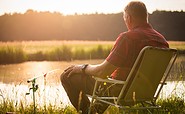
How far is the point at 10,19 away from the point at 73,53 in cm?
1127

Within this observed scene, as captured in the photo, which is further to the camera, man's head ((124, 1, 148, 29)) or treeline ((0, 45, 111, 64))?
treeline ((0, 45, 111, 64))

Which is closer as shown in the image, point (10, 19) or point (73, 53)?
point (73, 53)

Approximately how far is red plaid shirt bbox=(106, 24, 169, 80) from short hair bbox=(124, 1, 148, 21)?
0.07 meters

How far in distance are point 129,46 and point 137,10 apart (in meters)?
0.29

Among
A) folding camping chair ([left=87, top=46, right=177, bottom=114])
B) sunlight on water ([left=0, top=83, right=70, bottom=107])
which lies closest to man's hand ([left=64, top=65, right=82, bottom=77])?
folding camping chair ([left=87, top=46, right=177, bottom=114])

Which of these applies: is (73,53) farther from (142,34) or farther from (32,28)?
(32,28)

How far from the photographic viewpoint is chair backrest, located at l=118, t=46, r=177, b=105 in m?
3.25

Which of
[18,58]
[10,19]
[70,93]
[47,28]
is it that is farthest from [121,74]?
[47,28]

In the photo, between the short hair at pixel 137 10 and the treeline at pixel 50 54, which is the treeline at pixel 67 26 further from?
the short hair at pixel 137 10

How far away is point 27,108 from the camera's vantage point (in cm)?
466

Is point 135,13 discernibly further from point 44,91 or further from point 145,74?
point 44,91

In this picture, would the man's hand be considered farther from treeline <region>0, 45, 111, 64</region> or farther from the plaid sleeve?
treeline <region>0, 45, 111, 64</region>

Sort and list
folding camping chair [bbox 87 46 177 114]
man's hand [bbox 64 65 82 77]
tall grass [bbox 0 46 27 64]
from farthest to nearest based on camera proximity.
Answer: tall grass [bbox 0 46 27 64]
man's hand [bbox 64 65 82 77]
folding camping chair [bbox 87 46 177 114]

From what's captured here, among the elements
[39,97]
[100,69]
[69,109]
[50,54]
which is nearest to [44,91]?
[39,97]
